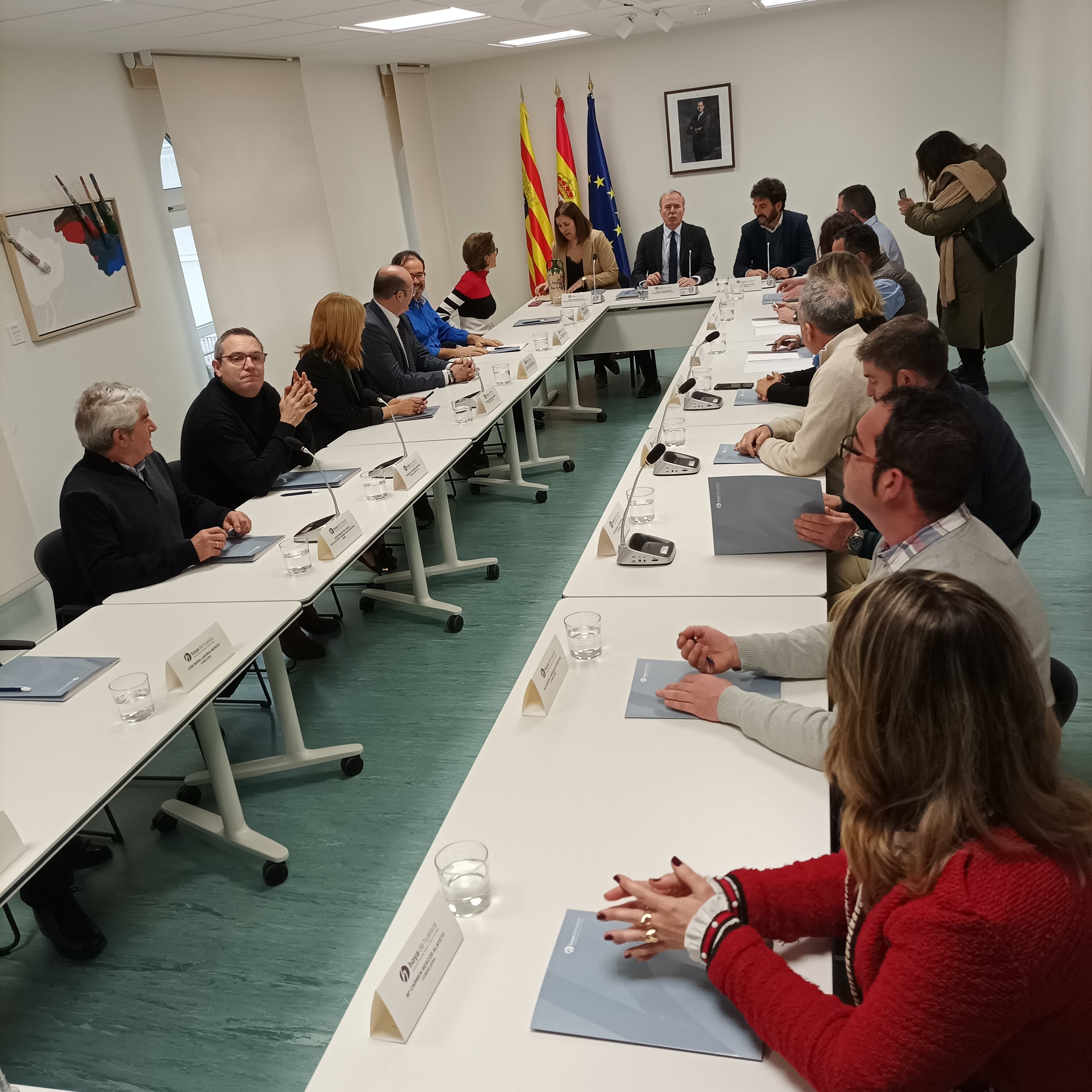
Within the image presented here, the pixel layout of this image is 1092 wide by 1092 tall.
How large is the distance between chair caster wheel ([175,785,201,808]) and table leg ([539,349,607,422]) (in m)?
4.46

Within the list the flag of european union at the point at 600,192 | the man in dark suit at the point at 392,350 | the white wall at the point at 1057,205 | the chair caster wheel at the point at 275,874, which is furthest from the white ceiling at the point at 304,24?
the chair caster wheel at the point at 275,874

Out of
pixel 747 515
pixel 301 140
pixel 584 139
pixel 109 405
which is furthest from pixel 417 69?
pixel 747 515

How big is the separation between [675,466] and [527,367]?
2.15 meters

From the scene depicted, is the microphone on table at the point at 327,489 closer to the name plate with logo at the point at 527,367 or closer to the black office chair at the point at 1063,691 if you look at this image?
the name plate with logo at the point at 527,367

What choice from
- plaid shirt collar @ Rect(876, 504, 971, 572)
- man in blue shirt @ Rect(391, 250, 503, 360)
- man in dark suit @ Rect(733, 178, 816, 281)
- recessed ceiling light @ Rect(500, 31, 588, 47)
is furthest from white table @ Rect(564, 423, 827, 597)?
recessed ceiling light @ Rect(500, 31, 588, 47)

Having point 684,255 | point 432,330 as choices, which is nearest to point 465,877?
point 432,330

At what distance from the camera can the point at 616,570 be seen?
8.61ft

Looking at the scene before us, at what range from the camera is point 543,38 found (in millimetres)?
7895

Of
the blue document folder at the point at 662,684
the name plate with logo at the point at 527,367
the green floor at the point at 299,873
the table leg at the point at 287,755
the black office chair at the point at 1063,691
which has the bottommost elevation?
the green floor at the point at 299,873

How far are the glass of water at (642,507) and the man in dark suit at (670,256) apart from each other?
14.5ft

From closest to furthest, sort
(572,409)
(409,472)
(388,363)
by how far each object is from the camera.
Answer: (409,472) → (388,363) → (572,409)

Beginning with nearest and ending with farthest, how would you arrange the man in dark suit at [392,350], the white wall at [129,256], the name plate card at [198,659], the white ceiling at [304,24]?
the name plate card at [198,659] → the white ceiling at [304,24] → the white wall at [129,256] → the man in dark suit at [392,350]

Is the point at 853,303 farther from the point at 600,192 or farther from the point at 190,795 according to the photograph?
the point at 600,192

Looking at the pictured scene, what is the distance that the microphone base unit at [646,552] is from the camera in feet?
8.63
